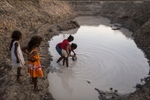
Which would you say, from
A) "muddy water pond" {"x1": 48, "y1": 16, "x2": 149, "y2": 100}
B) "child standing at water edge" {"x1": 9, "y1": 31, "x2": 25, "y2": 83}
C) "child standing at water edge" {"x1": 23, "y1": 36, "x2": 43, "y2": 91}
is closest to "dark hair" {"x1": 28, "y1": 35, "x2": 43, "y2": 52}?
"child standing at water edge" {"x1": 23, "y1": 36, "x2": 43, "y2": 91}

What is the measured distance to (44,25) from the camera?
41.1ft

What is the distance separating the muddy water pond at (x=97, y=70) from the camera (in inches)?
232

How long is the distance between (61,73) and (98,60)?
1678 mm

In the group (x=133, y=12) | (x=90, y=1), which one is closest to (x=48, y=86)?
(x=133, y=12)

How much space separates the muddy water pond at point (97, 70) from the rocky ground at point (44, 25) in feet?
1.11

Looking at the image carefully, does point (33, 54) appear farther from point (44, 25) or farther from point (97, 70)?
point (44, 25)

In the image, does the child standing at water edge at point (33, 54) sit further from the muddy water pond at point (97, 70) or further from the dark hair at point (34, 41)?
the muddy water pond at point (97, 70)

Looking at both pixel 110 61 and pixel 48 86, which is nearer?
pixel 48 86

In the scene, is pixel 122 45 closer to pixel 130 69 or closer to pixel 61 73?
pixel 130 69

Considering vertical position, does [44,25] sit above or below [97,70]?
above

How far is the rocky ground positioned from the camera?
5177 millimetres

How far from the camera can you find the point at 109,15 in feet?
59.7

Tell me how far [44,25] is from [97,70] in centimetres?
649

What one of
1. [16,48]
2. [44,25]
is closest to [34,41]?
[16,48]
